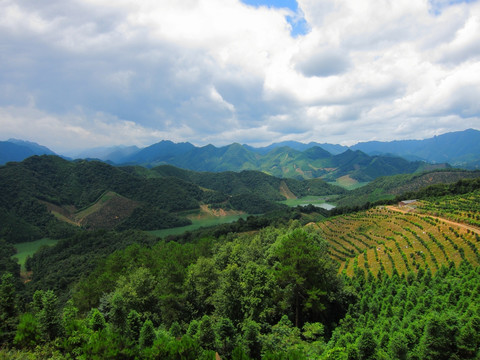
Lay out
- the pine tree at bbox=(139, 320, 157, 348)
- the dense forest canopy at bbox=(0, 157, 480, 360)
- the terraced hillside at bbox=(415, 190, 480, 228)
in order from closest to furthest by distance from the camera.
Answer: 1. the dense forest canopy at bbox=(0, 157, 480, 360)
2. the pine tree at bbox=(139, 320, 157, 348)
3. the terraced hillside at bbox=(415, 190, 480, 228)

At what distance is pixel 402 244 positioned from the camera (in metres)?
50.2

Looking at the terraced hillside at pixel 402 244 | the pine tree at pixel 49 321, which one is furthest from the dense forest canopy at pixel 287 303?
the terraced hillside at pixel 402 244

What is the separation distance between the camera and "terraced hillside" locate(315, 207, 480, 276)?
134 ft

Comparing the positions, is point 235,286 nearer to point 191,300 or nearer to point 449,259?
point 191,300

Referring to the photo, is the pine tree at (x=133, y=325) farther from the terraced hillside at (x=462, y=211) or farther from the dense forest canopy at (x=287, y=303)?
the terraced hillside at (x=462, y=211)

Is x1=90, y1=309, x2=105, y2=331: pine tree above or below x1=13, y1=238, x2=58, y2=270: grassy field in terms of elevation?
above

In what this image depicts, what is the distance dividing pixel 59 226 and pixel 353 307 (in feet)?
611

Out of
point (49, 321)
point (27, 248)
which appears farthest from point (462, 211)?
point (27, 248)

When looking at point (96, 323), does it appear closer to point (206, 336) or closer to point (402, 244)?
point (206, 336)

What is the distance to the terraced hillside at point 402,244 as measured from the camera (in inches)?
1610

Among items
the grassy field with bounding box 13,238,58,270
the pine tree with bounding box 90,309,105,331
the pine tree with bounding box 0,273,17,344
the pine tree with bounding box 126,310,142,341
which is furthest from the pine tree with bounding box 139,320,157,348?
the grassy field with bounding box 13,238,58,270

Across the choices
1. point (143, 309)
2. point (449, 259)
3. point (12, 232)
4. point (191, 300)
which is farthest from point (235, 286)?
point (12, 232)

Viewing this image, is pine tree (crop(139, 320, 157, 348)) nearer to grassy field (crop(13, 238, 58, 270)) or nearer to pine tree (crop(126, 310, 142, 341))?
pine tree (crop(126, 310, 142, 341))

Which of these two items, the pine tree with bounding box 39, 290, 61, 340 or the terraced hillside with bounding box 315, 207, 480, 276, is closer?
the pine tree with bounding box 39, 290, 61, 340
